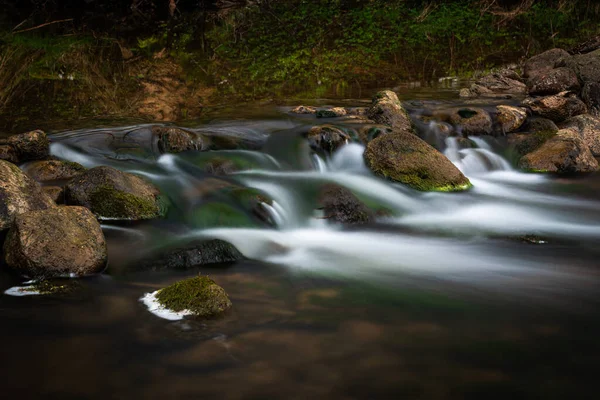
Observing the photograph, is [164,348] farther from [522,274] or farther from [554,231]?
[554,231]

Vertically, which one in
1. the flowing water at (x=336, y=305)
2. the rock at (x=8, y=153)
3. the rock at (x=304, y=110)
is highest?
the rock at (x=304, y=110)

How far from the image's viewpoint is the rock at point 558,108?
10.5m

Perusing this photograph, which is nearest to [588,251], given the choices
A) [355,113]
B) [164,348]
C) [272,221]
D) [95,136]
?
[272,221]

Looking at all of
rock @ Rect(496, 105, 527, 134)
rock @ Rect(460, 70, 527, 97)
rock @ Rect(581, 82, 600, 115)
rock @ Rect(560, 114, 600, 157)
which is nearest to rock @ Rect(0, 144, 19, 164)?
rock @ Rect(496, 105, 527, 134)

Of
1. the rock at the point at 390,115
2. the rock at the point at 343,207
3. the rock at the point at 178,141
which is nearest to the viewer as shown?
the rock at the point at 343,207

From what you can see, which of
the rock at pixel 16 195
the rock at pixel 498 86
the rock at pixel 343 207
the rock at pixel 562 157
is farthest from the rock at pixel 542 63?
the rock at pixel 16 195

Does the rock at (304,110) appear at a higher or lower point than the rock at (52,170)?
higher

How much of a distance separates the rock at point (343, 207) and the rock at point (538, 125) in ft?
14.9

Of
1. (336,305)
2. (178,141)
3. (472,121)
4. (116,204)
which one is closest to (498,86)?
(472,121)

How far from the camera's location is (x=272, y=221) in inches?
258

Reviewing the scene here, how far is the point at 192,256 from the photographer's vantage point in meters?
5.30

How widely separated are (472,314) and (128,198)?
364cm

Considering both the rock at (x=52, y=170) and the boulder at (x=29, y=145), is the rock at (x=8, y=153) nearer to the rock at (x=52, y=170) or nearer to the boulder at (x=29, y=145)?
the boulder at (x=29, y=145)

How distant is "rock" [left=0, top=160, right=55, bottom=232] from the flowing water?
0.68m
